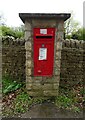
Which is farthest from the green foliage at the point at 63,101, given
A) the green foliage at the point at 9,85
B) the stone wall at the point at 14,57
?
the stone wall at the point at 14,57

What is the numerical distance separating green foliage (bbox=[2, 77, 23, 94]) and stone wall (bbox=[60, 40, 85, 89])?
1.36 m

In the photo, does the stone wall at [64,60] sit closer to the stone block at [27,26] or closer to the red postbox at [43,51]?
the red postbox at [43,51]

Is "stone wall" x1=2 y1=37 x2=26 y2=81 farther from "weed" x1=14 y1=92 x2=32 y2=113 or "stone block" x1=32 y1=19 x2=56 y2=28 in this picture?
"stone block" x1=32 y1=19 x2=56 y2=28

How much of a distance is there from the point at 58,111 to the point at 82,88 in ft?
5.06

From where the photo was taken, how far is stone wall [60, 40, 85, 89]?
18.8ft

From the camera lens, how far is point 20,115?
164 inches

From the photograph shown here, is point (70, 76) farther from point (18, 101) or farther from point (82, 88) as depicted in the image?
point (18, 101)

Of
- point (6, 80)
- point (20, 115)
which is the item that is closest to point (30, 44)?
point (20, 115)

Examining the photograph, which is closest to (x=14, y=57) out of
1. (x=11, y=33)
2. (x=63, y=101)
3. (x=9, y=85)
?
(x=9, y=85)

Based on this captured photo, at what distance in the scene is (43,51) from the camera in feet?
14.7

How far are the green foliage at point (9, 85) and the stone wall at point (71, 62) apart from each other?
136 cm

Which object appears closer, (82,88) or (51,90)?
(51,90)

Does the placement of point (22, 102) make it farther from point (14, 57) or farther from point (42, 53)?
point (14, 57)

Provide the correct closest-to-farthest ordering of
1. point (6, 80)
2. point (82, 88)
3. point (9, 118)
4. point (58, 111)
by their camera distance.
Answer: point (9, 118) < point (58, 111) < point (82, 88) < point (6, 80)
